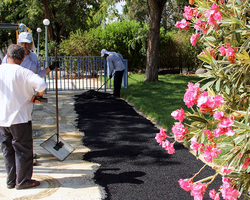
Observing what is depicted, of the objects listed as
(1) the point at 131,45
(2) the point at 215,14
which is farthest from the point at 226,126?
(1) the point at 131,45

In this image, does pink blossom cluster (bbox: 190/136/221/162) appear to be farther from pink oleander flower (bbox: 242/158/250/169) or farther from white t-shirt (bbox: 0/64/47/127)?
white t-shirt (bbox: 0/64/47/127)

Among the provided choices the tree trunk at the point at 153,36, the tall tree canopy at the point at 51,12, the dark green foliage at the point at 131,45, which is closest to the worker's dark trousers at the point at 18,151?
the tree trunk at the point at 153,36

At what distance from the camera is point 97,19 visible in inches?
579

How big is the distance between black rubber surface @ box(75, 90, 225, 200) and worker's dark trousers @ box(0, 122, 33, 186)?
3.17 feet

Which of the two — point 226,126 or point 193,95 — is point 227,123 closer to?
point 226,126

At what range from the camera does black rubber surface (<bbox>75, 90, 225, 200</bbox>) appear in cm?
354

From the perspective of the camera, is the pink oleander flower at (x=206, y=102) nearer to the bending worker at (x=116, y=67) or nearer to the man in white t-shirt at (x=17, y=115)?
the man in white t-shirt at (x=17, y=115)

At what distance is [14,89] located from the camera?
344 centimetres

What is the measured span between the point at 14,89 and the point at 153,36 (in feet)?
37.4

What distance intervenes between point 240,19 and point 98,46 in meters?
16.9

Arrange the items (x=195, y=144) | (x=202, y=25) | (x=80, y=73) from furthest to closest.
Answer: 1. (x=80, y=73)
2. (x=202, y=25)
3. (x=195, y=144)

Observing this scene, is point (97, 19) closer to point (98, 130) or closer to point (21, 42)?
point (98, 130)

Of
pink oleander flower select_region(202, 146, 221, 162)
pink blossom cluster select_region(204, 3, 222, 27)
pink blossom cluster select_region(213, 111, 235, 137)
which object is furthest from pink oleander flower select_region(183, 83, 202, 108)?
pink blossom cluster select_region(204, 3, 222, 27)

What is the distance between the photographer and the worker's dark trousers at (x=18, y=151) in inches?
138
